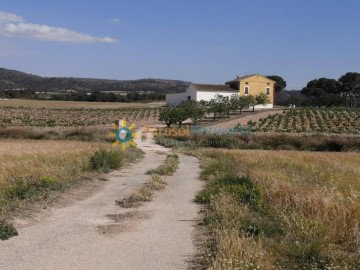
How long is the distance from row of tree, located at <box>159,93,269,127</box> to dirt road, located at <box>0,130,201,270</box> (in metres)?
46.9

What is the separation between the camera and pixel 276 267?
5773mm

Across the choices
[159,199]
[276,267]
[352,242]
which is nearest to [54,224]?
[159,199]

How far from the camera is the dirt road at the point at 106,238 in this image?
627cm

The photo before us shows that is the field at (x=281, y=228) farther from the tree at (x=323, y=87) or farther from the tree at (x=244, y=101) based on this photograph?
the tree at (x=323, y=87)

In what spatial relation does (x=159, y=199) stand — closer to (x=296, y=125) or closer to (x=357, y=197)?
(x=357, y=197)

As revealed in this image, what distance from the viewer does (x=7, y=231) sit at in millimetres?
7598

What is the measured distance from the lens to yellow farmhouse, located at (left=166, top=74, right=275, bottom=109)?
88.3 m

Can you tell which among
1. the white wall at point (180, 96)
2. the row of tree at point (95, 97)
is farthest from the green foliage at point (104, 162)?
the row of tree at point (95, 97)

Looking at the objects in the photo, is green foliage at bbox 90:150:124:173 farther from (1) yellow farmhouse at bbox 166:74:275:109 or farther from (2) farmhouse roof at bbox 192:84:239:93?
(2) farmhouse roof at bbox 192:84:239:93

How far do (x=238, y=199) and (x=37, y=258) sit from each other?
4999mm

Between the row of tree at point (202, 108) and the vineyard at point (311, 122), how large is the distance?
6603 millimetres

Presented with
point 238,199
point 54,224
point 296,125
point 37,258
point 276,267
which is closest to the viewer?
point 276,267

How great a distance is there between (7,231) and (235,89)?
87.7 m

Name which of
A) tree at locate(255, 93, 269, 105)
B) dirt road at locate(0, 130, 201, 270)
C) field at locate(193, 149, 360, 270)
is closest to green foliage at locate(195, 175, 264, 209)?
field at locate(193, 149, 360, 270)
